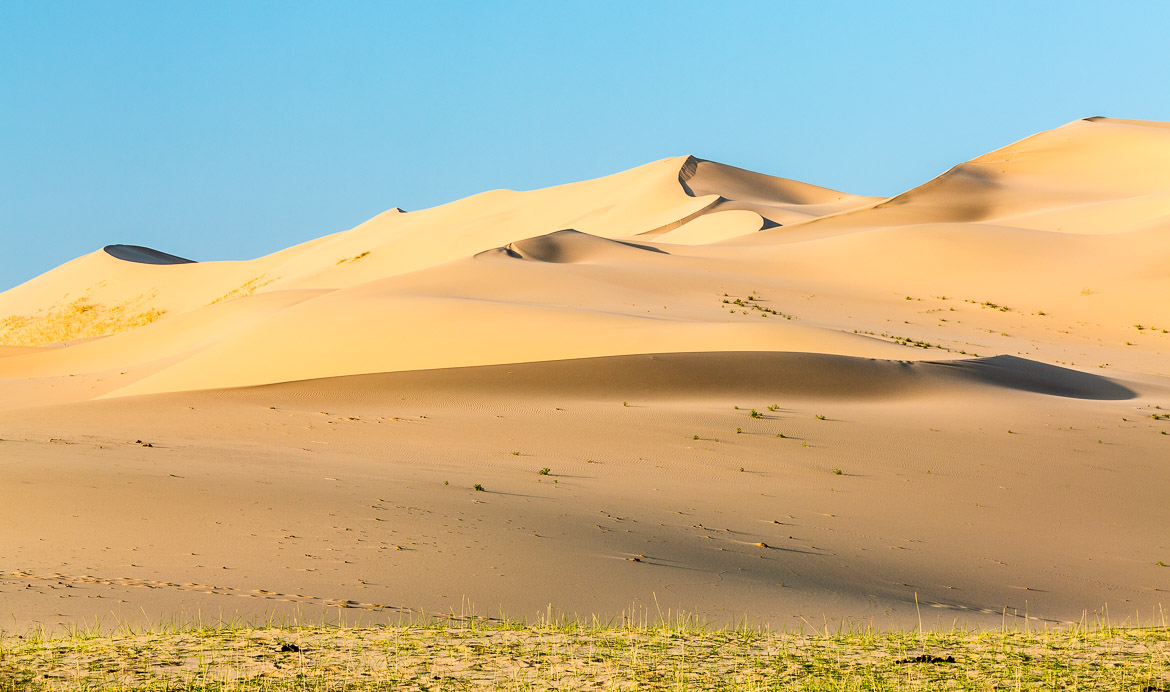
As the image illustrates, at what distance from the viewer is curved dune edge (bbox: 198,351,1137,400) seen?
1814 centimetres

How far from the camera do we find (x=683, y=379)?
61.3 ft

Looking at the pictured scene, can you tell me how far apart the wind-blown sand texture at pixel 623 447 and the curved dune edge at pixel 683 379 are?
0.07 meters

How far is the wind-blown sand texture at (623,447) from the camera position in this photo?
8.13 m

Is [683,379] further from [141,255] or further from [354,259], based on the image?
[141,255]

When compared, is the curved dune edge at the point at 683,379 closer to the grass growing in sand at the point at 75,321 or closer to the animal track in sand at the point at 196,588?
the animal track in sand at the point at 196,588

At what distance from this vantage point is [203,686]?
5.12m

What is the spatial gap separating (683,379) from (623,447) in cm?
487

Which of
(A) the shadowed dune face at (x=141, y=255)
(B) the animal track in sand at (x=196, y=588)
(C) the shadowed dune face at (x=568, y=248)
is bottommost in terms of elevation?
(B) the animal track in sand at (x=196, y=588)

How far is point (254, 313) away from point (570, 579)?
30904 mm

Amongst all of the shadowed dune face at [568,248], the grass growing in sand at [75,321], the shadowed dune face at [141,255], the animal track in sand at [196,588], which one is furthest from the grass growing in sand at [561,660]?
the shadowed dune face at [141,255]

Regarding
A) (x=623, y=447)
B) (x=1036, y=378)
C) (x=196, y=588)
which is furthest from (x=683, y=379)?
(x=196, y=588)

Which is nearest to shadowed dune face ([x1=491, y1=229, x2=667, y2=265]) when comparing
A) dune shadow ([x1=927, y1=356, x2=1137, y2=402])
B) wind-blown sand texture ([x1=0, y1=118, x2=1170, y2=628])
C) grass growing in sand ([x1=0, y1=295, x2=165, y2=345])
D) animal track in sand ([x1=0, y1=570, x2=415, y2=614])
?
wind-blown sand texture ([x1=0, y1=118, x2=1170, y2=628])

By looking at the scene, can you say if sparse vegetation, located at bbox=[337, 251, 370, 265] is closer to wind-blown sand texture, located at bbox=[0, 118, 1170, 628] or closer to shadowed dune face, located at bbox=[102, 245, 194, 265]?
shadowed dune face, located at bbox=[102, 245, 194, 265]

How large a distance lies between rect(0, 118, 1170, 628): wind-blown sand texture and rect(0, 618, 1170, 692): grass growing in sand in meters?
0.78
